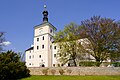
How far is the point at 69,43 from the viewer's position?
51.6m

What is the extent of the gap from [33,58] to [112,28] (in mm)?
31361

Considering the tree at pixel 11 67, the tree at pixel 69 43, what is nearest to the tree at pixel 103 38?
the tree at pixel 69 43

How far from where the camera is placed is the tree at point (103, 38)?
42.3 m

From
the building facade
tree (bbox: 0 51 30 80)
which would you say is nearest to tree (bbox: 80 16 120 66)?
tree (bbox: 0 51 30 80)

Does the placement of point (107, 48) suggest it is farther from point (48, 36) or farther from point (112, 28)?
point (48, 36)

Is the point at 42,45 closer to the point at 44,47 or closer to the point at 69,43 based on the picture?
the point at 44,47

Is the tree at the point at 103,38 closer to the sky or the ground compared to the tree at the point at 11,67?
closer to the sky

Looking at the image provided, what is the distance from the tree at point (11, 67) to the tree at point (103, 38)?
44.4ft

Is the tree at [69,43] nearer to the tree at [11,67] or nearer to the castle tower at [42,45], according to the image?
the castle tower at [42,45]

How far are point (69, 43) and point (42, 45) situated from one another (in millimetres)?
15783

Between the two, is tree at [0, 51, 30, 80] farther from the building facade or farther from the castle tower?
the castle tower

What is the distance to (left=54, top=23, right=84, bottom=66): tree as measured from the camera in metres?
50.4

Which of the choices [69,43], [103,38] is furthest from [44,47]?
[103,38]

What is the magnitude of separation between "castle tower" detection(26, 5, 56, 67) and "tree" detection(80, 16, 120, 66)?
21.7 meters
